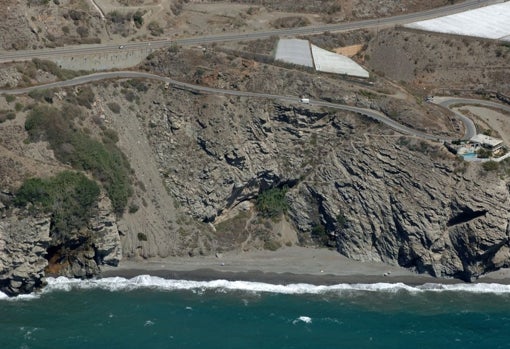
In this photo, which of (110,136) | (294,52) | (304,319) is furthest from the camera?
(294,52)

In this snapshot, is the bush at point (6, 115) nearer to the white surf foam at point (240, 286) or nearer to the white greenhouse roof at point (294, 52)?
the white surf foam at point (240, 286)

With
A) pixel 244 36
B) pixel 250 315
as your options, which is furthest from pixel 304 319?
pixel 244 36

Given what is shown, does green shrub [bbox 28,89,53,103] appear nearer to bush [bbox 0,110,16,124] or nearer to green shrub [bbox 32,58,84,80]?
bush [bbox 0,110,16,124]

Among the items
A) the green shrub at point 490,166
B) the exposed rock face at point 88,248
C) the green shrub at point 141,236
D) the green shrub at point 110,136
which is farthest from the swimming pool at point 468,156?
the green shrub at point 110,136

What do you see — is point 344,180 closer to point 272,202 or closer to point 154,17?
point 272,202

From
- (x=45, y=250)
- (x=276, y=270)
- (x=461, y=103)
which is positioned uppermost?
(x=461, y=103)

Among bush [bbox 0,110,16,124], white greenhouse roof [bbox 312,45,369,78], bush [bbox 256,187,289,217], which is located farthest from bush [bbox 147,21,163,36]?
bush [bbox 256,187,289,217]
